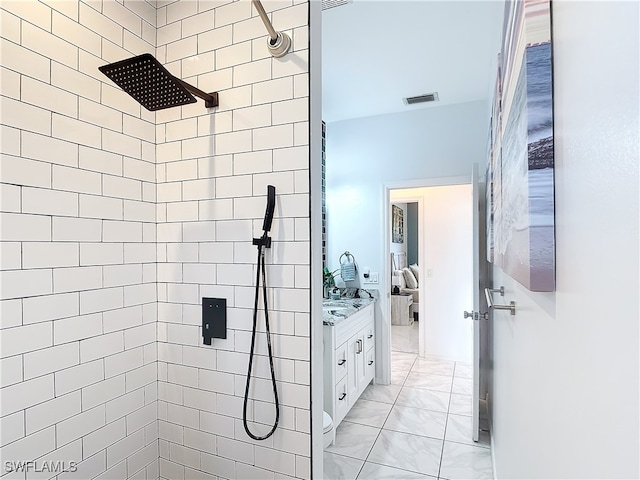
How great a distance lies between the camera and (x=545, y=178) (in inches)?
27.9

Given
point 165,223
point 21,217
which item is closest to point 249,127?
point 165,223

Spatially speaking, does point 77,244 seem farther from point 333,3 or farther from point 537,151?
point 333,3

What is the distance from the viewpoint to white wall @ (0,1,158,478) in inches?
41.4

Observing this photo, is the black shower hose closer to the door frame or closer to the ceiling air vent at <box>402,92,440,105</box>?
the door frame

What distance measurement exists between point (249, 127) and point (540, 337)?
1.16 m

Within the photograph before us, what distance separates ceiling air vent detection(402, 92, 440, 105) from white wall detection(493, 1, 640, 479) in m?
2.71

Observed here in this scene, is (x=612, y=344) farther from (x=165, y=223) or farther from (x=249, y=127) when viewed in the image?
(x=165, y=223)

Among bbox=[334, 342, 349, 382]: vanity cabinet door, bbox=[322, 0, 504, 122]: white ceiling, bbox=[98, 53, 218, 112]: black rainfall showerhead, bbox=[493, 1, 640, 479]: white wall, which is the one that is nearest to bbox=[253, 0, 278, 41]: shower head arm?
bbox=[98, 53, 218, 112]: black rainfall showerhead

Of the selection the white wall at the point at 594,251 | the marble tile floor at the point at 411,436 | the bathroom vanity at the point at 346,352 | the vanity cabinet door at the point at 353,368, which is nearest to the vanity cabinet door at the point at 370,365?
the bathroom vanity at the point at 346,352

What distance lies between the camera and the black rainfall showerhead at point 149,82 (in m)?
1.05

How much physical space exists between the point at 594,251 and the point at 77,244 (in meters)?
1.41

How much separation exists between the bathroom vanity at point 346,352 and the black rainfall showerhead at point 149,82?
5.77 ft

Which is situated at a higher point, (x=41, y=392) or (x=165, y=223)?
(x=165, y=223)

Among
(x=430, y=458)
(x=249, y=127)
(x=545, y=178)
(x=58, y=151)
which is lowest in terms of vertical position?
(x=430, y=458)
